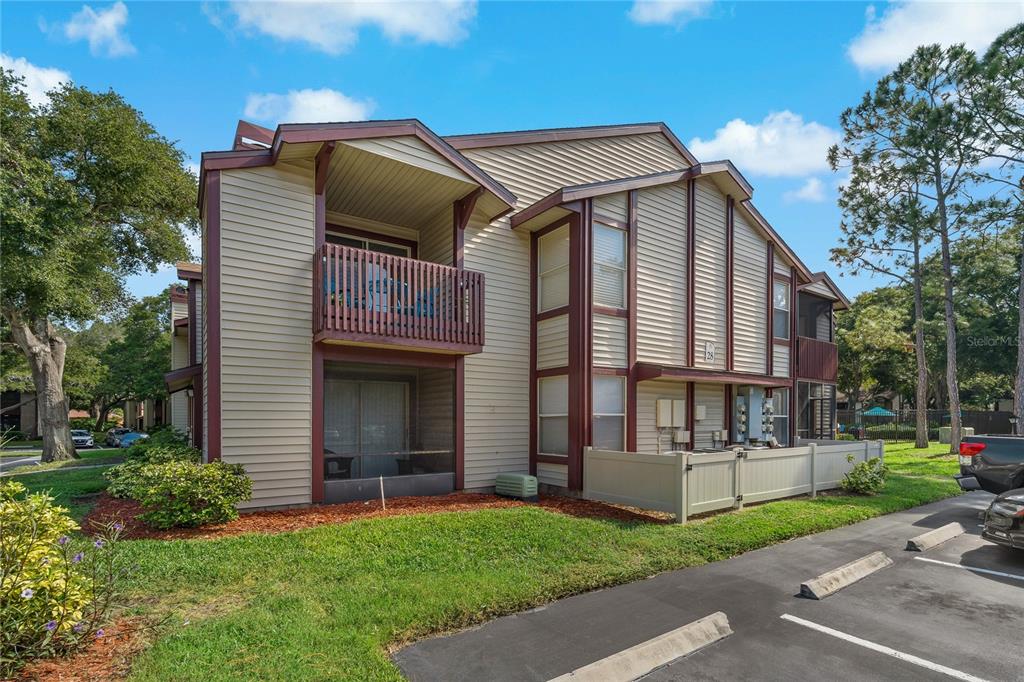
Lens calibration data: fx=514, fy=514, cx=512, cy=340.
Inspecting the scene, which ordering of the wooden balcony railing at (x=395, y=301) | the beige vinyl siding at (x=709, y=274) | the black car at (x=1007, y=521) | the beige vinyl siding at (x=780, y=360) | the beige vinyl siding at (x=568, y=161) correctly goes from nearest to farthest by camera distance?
the black car at (x=1007, y=521) < the wooden balcony railing at (x=395, y=301) < the beige vinyl siding at (x=568, y=161) < the beige vinyl siding at (x=709, y=274) < the beige vinyl siding at (x=780, y=360)

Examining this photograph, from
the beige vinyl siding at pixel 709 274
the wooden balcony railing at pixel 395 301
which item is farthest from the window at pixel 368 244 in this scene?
the beige vinyl siding at pixel 709 274

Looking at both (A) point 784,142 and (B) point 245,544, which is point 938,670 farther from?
(A) point 784,142

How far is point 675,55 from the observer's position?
36.0ft

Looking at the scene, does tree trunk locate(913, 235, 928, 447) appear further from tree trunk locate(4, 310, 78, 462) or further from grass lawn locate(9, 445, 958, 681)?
tree trunk locate(4, 310, 78, 462)

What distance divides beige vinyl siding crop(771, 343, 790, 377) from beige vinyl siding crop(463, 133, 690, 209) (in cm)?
623

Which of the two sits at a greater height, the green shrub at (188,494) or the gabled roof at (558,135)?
the gabled roof at (558,135)

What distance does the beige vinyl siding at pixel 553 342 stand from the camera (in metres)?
11.1

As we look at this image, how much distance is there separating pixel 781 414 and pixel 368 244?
12.9 meters

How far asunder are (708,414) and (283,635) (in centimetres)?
1135

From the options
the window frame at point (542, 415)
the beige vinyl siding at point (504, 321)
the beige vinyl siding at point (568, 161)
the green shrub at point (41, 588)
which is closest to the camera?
the green shrub at point (41, 588)

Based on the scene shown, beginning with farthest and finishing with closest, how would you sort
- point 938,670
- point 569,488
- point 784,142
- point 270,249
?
point 784,142 → point 569,488 → point 270,249 → point 938,670

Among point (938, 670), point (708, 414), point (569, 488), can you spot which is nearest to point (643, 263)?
point (708, 414)

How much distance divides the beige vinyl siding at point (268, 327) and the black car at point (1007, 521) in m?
10.4

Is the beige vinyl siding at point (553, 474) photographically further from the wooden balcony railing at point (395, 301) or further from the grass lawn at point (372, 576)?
the wooden balcony railing at point (395, 301)
